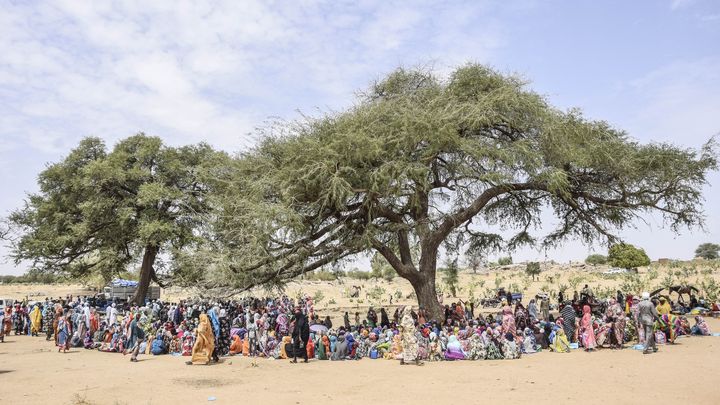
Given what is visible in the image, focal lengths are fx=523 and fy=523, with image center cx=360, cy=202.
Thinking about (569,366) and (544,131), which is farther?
(544,131)

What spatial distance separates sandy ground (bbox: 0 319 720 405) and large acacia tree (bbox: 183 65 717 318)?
434cm

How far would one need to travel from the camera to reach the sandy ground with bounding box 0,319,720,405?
31.2 ft

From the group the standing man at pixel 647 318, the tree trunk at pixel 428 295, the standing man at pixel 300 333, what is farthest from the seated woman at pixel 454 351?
the tree trunk at pixel 428 295

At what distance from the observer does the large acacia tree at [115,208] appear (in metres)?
27.2

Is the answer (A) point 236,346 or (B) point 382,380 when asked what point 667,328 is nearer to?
(B) point 382,380

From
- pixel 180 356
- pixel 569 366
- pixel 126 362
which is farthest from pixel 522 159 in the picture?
pixel 126 362

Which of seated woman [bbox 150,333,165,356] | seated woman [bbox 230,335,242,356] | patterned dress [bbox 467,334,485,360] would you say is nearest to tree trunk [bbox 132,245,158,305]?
seated woman [bbox 150,333,165,356]

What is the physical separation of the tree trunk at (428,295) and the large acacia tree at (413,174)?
0.19 feet

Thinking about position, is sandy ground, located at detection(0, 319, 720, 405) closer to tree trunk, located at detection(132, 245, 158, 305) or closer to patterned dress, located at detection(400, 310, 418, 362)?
patterned dress, located at detection(400, 310, 418, 362)

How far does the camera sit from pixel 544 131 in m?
17.8

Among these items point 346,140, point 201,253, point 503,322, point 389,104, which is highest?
point 389,104

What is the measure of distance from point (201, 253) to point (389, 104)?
324 inches

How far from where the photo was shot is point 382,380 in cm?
1148

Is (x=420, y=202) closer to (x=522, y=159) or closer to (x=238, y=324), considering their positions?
(x=522, y=159)
